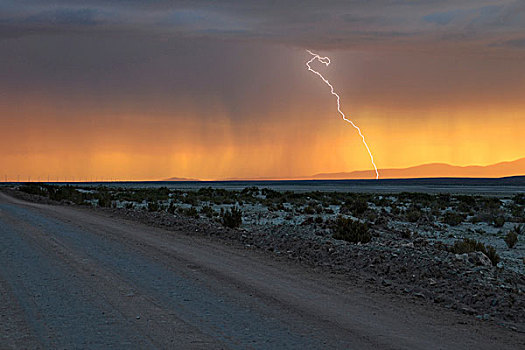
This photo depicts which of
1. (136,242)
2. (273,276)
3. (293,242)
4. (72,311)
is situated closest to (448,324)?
(273,276)

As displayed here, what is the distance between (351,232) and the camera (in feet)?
58.3

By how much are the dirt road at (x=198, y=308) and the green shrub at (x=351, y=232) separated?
4682 millimetres

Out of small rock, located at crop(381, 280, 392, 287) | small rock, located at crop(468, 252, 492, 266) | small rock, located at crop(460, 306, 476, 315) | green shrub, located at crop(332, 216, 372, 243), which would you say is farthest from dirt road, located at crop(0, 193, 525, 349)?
green shrub, located at crop(332, 216, 372, 243)

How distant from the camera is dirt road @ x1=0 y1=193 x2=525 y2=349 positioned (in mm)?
6617

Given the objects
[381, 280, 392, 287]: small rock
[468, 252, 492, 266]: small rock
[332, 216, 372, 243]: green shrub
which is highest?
[332, 216, 372, 243]: green shrub

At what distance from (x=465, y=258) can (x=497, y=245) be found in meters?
8.49

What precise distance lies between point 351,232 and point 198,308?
10.5 metres

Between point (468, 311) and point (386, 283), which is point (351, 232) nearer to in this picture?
point (386, 283)

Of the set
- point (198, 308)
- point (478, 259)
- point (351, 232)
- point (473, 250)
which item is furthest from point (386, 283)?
point (351, 232)

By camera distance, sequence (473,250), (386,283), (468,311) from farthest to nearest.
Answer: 1. (473,250)
2. (386,283)
3. (468,311)

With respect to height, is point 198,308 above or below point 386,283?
above

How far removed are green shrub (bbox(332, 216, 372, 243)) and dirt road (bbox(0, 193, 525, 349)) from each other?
468cm

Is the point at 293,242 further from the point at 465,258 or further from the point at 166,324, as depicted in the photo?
the point at 166,324

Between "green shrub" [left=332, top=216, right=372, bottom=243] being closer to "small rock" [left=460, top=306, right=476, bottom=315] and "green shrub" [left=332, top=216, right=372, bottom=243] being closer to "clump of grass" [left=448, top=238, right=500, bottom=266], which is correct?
"clump of grass" [left=448, top=238, right=500, bottom=266]
